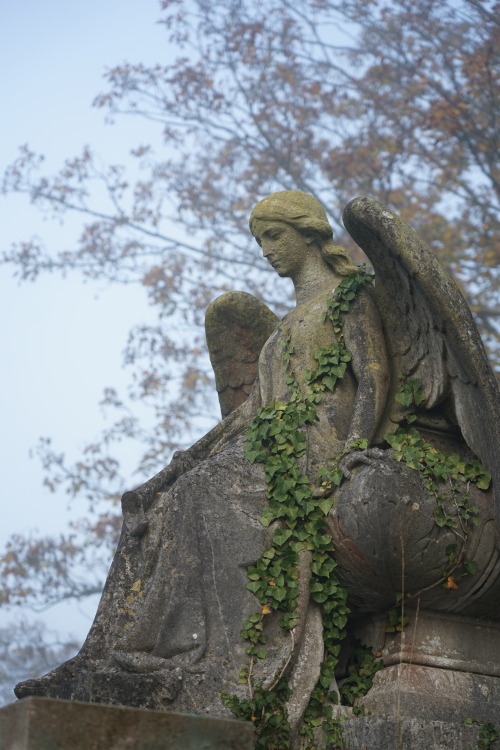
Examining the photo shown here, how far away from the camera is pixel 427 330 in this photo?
430 cm

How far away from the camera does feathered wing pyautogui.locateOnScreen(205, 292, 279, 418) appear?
214 inches

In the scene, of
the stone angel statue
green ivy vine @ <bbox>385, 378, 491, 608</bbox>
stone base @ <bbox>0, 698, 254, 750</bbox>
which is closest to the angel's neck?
the stone angel statue

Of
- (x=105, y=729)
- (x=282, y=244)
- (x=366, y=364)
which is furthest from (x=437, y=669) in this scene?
(x=282, y=244)

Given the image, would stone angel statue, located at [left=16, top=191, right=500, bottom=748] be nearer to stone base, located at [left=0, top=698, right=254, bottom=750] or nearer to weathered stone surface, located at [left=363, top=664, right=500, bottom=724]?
weathered stone surface, located at [left=363, top=664, right=500, bottom=724]

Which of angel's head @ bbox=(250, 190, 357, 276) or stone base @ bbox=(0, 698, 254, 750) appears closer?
stone base @ bbox=(0, 698, 254, 750)

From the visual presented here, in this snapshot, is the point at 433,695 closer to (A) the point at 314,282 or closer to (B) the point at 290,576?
(B) the point at 290,576

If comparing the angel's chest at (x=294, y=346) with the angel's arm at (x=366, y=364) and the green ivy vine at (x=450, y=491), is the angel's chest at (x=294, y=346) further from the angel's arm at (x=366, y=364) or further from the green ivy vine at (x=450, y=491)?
the green ivy vine at (x=450, y=491)

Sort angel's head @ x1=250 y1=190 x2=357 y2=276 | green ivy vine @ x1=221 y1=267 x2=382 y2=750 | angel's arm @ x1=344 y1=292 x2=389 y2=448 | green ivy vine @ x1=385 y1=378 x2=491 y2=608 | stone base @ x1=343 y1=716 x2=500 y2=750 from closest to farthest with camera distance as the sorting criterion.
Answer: stone base @ x1=343 y1=716 x2=500 y2=750
green ivy vine @ x1=221 y1=267 x2=382 y2=750
green ivy vine @ x1=385 y1=378 x2=491 y2=608
angel's arm @ x1=344 y1=292 x2=389 y2=448
angel's head @ x1=250 y1=190 x2=357 y2=276

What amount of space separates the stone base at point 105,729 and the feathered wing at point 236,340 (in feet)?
10.3

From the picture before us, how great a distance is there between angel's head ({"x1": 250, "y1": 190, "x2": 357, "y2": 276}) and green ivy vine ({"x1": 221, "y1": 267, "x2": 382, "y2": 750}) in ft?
2.28

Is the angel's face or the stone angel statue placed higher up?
the angel's face

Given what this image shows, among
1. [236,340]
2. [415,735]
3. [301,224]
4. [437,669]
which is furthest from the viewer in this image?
[236,340]

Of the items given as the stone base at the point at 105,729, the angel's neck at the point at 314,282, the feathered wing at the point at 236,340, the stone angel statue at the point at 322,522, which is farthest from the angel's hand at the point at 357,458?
the stone base at the point at 105,729

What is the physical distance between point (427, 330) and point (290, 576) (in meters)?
1.26
